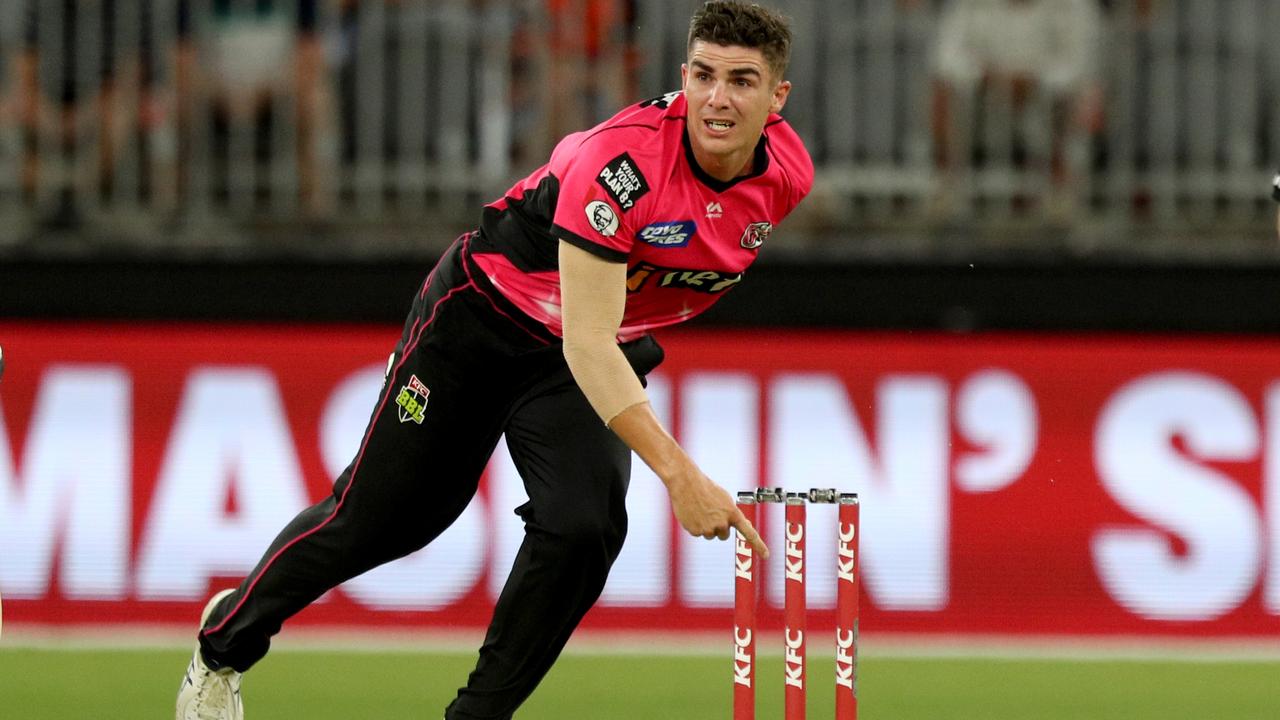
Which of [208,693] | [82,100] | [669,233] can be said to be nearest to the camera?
[669,233]

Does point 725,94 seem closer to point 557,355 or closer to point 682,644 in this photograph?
point 557,355

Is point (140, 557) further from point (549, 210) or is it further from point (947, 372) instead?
point (549, 210)

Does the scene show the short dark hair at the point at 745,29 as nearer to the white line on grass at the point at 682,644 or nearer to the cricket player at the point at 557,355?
the cricket player at the point at 557,355

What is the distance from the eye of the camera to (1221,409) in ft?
29.9

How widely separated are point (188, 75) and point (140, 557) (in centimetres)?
229

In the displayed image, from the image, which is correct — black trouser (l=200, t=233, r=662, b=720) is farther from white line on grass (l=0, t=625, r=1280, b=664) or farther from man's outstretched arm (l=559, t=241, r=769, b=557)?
white line on grass (l=0, t=625, r=1280, b=664)

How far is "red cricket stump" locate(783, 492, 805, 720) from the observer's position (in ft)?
15.8

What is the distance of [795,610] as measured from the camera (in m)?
4.86

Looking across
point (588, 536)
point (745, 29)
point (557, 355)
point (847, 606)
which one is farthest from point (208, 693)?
point (745, 29)

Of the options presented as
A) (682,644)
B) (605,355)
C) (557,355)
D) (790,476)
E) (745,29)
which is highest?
Result: (745,29)

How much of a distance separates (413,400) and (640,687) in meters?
2.77

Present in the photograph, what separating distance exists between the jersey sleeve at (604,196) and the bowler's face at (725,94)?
17cm

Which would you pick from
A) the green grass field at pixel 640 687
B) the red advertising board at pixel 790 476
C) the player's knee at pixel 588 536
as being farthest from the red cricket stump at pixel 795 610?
the red advertising board at pixel 790 476

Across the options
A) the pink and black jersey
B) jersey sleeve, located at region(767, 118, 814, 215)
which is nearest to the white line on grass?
the pink and black jersey
